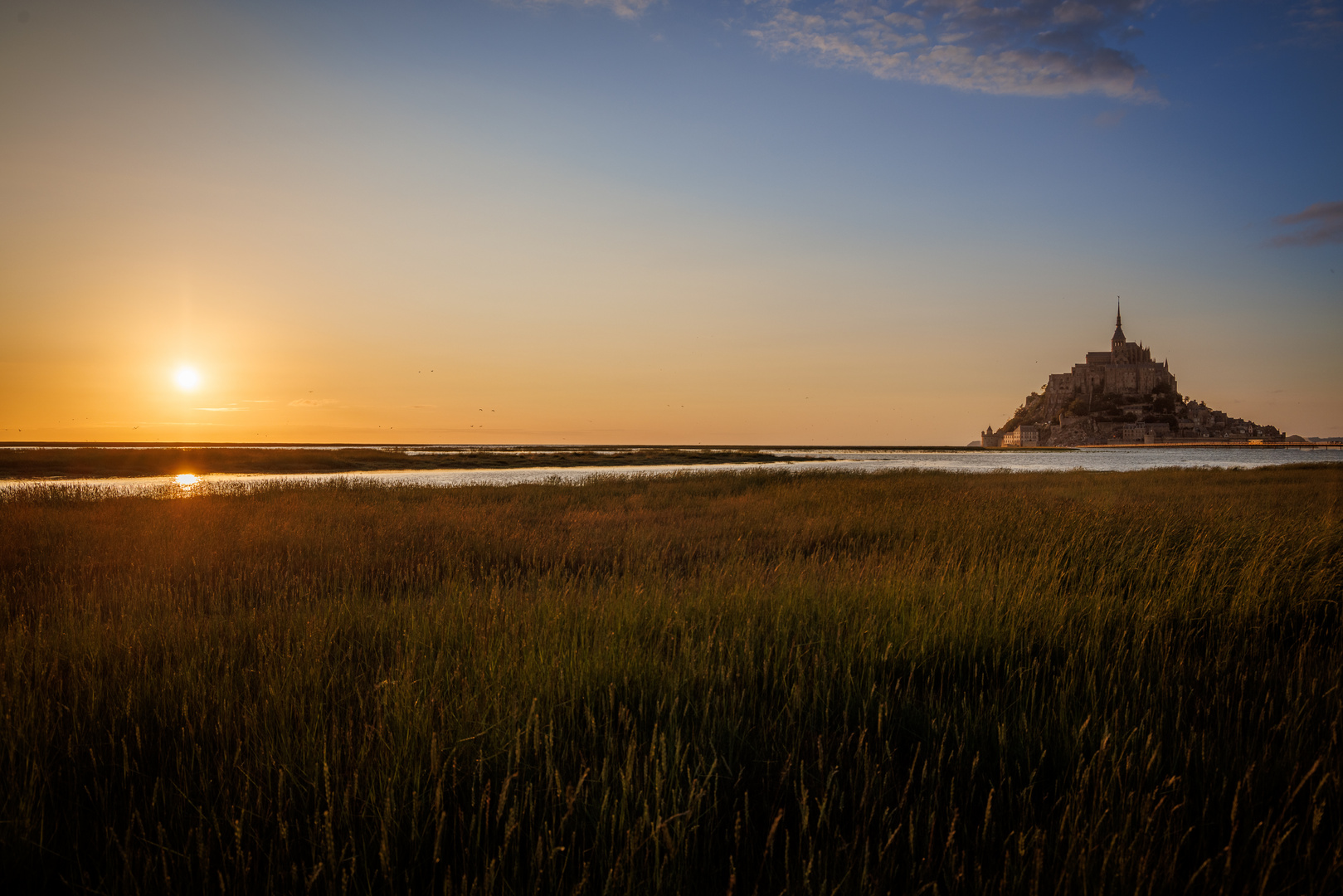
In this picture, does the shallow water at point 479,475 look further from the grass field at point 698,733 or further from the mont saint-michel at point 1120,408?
the mont saint-michel at point 1120,408

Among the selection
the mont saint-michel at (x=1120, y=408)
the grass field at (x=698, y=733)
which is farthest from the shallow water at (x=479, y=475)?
the mont saint-michel at (x=1120, y=408)

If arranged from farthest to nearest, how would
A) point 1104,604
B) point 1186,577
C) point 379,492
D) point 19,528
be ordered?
1. point 379,492
2. point 19,528
3. point 1186,577
4. point 1104,604

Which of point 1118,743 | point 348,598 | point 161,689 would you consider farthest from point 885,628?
point 348,598

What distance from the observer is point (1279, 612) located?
5.31 meters

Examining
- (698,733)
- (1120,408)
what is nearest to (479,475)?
(698,733)

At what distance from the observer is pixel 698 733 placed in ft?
9.32

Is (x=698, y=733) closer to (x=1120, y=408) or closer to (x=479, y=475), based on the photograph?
(x=479, y=475)

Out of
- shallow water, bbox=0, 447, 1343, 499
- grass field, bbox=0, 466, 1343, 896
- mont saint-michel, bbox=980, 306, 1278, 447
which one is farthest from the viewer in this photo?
mont saint-michel, bbox=980, 306, 1278, 447

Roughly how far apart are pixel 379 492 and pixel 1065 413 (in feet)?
682

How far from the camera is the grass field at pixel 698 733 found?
203cm

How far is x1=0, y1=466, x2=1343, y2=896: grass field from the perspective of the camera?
2029 mm

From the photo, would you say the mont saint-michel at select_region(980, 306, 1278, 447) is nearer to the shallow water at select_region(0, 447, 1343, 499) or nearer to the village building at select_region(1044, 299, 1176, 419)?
the village building at select_region(1044, 299, 1176, 419)

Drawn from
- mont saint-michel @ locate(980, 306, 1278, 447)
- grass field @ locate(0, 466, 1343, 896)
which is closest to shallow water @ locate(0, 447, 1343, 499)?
grass field @ locate(0, 466, 1343, 896)

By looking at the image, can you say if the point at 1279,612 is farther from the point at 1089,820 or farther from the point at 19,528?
the point at 19,528
